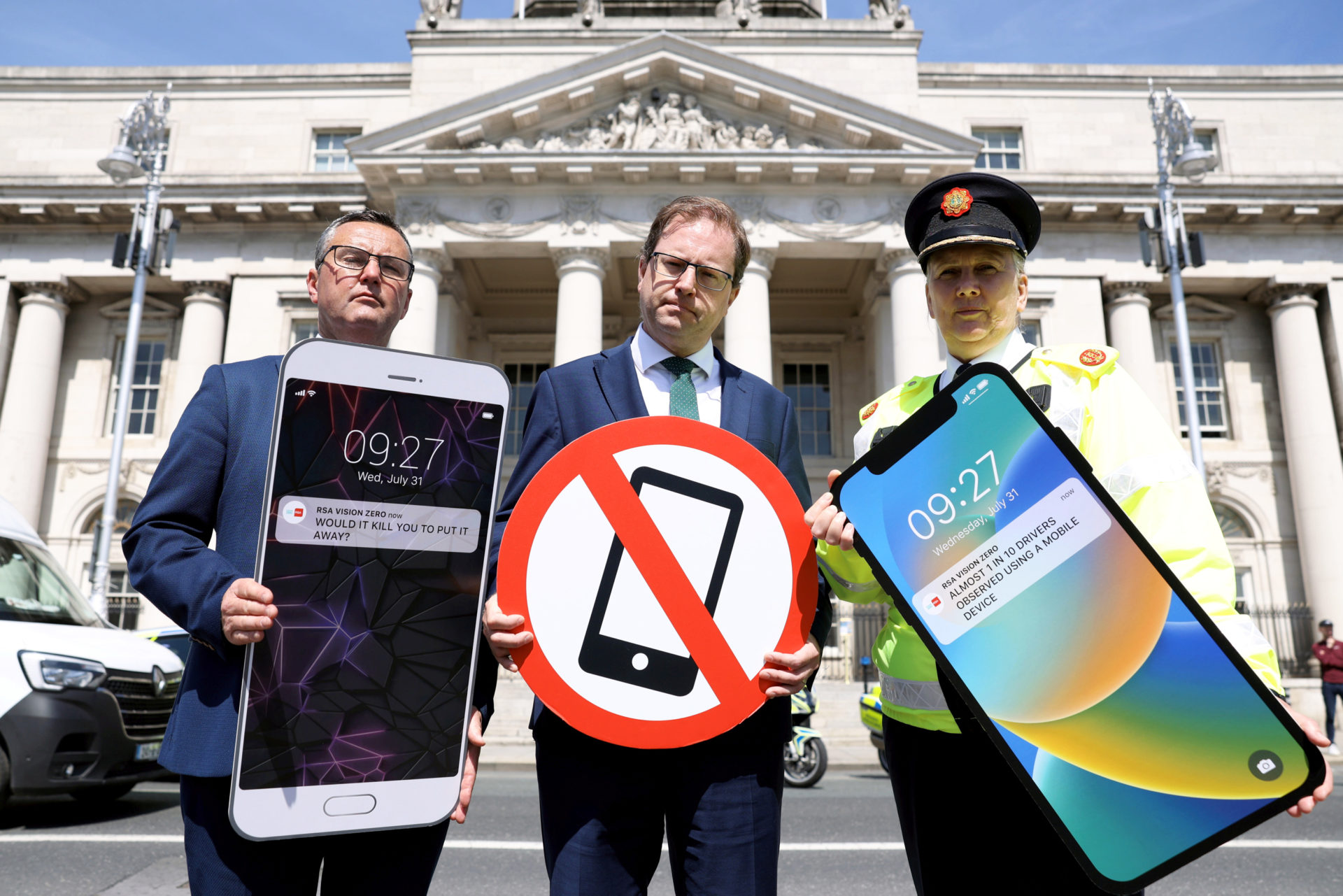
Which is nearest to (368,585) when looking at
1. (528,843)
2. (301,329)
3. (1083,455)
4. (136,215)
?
(1083,455)

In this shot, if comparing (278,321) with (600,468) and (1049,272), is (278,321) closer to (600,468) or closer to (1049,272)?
(1049,272)

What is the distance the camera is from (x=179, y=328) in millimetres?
28109

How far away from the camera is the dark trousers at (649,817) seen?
2.22 metres

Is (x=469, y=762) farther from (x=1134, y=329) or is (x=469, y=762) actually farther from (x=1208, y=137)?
(x=1208, y=137)

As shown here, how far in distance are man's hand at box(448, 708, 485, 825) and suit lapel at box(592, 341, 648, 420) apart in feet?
3.01

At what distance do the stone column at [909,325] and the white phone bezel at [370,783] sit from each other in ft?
72.2

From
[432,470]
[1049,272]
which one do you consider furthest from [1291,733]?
[1049,272]

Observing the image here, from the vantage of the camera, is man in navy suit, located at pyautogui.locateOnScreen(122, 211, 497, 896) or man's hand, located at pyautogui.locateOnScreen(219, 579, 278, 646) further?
man in navy suit, located at pyautogui.locateOnScreen(122, 211, 497, 896)

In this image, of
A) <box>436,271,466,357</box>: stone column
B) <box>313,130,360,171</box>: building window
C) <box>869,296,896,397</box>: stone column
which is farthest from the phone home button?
<box>313,130,360,171</box>: building window

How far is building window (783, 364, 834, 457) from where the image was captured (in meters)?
28.6

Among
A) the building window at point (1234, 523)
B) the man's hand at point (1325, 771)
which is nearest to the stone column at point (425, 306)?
the man's hand at point (1325, 771)

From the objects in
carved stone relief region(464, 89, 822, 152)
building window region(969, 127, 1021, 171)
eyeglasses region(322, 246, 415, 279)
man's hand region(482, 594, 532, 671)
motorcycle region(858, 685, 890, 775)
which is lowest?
motorcycle region(858, 685, 890, 775)

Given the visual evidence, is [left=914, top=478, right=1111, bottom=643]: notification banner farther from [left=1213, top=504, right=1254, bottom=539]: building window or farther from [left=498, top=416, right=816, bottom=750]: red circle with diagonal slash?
[left=1213, top=504, right=1254, bottom=539]: building window

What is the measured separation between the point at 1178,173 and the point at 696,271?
1761cm
